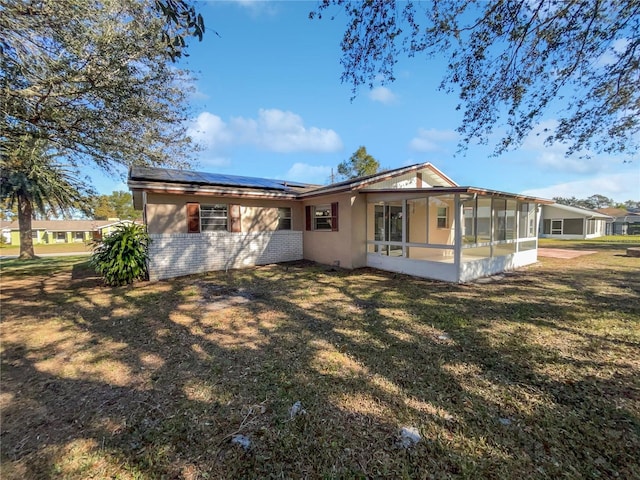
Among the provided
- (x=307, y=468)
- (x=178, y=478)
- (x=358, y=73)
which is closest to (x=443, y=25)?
(x=358, y=73)

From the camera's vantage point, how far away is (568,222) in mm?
30422

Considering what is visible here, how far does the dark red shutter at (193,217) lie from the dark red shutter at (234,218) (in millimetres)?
1207

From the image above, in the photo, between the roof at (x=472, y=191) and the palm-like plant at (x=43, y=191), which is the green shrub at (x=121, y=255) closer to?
the palm-like plant at (x=43, y=191)

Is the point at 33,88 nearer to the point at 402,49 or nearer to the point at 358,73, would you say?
the point at 358,73

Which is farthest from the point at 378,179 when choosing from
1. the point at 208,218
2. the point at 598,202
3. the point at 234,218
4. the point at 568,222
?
the point at 598,202

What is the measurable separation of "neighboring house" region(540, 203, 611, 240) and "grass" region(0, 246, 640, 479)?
1207 inches

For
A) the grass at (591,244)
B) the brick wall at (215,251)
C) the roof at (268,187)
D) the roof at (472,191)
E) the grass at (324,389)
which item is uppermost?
the roof at (268,187)

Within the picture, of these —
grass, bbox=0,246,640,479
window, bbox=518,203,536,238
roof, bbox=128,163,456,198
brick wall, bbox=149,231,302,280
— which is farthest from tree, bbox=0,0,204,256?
window, bbox=518,203,536,238

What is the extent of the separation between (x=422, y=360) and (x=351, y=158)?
27562 mm

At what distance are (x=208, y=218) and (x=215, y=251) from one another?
1.25 metres

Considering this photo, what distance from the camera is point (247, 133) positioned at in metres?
28.9

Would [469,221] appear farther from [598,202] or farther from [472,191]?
[598,202]

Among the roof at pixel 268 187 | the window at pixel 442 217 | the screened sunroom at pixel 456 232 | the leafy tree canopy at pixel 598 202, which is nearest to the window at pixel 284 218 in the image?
the roof at pixel 268 187

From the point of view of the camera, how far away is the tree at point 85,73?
18.0ft
